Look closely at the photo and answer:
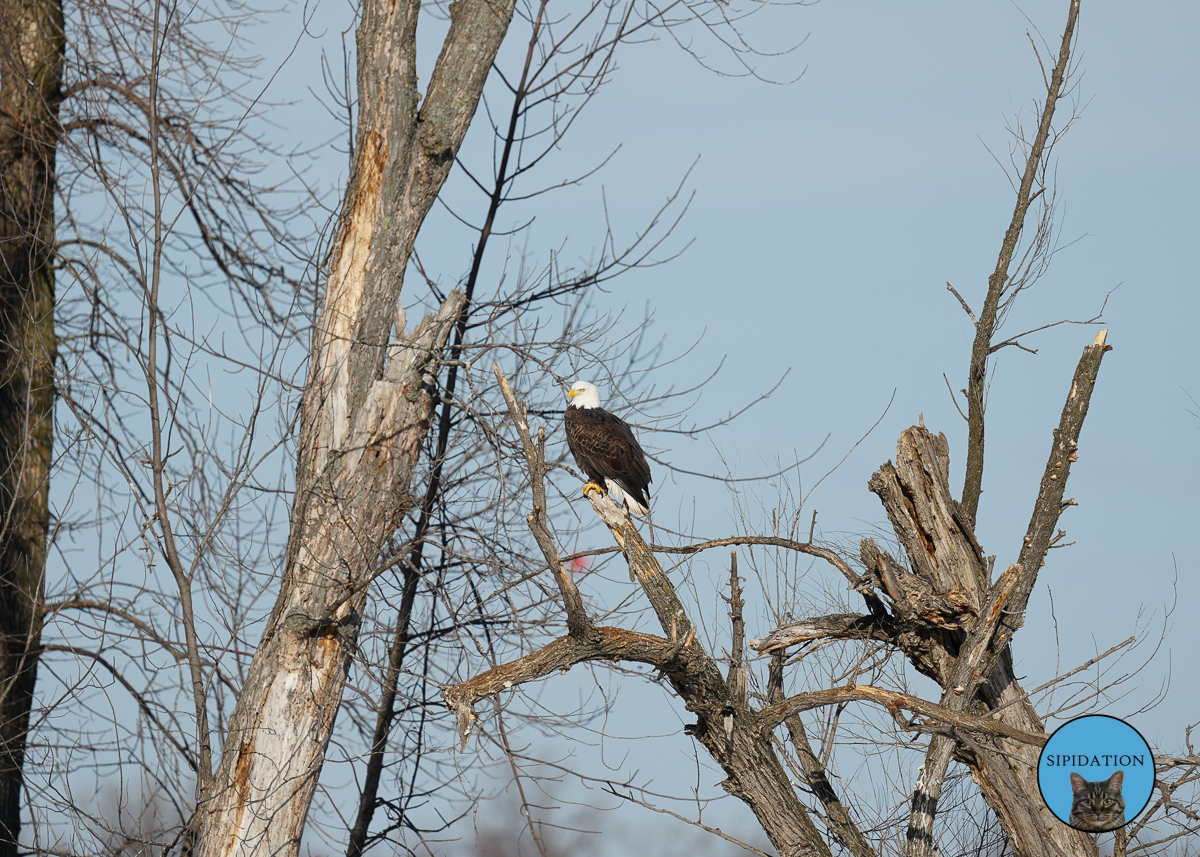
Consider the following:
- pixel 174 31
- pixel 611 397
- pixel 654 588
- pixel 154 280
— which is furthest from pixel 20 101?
pixel 654 588

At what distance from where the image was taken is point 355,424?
6.82m

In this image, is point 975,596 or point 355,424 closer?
point 975,596

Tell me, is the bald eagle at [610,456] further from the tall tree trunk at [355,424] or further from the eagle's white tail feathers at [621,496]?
the tall tree trunk at [355,424]

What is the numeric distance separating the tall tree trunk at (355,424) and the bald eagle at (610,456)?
3.45ft

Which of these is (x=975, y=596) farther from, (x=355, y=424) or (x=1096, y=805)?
(x=355, y=424)

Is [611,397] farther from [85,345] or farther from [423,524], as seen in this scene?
[85,345]

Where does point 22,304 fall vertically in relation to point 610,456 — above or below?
above

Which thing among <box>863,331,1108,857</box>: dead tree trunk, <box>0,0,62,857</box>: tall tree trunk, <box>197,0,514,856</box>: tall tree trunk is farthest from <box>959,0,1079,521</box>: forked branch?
<box>0,0,62,857</box>: tall tree trunk

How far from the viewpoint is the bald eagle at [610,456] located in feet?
22.8

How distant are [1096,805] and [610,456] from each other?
340 centimetres

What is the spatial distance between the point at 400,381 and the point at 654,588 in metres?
2.56

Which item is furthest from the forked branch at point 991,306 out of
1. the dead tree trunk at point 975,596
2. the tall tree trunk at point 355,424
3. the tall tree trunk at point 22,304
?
the tall tree trunk at point 22,304

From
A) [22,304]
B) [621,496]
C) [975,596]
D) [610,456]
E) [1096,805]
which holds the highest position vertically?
[22,304]

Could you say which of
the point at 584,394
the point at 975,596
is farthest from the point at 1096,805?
the point at 584,394
